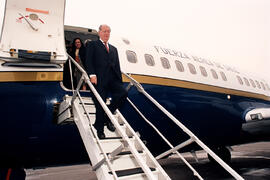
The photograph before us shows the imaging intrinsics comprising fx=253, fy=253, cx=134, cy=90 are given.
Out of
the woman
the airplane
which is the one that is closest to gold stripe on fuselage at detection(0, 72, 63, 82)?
the airplane

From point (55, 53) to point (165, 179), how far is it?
9.18ft

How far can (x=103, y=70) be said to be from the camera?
173 inches

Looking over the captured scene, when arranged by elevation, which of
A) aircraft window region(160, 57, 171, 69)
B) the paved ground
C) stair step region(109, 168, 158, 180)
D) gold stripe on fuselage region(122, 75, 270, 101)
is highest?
aircraft window region(160, 57, 171, 69)

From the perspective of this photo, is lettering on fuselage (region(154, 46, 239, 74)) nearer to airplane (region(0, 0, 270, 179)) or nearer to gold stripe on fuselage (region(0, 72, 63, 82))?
airplane (region(0, 0, 270, 179))

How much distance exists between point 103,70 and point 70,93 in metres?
0.97

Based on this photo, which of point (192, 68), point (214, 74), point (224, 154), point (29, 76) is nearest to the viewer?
point (29, 76)

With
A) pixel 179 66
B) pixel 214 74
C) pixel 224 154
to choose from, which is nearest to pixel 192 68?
pixel 179 66

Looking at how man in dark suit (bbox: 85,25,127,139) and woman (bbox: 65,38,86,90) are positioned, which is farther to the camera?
woman (bbox: 65,38,86,90)

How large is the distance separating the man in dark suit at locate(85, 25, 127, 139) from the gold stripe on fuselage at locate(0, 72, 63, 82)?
89 cm

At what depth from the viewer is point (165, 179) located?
3871 mm

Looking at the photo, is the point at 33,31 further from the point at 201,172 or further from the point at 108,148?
the point at 201,172

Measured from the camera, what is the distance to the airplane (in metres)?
4.30

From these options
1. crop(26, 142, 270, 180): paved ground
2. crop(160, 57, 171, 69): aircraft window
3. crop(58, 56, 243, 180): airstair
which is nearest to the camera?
A: crop(58, 56, 243, 180): airstair

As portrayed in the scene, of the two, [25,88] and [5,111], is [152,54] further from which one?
[5,111]
